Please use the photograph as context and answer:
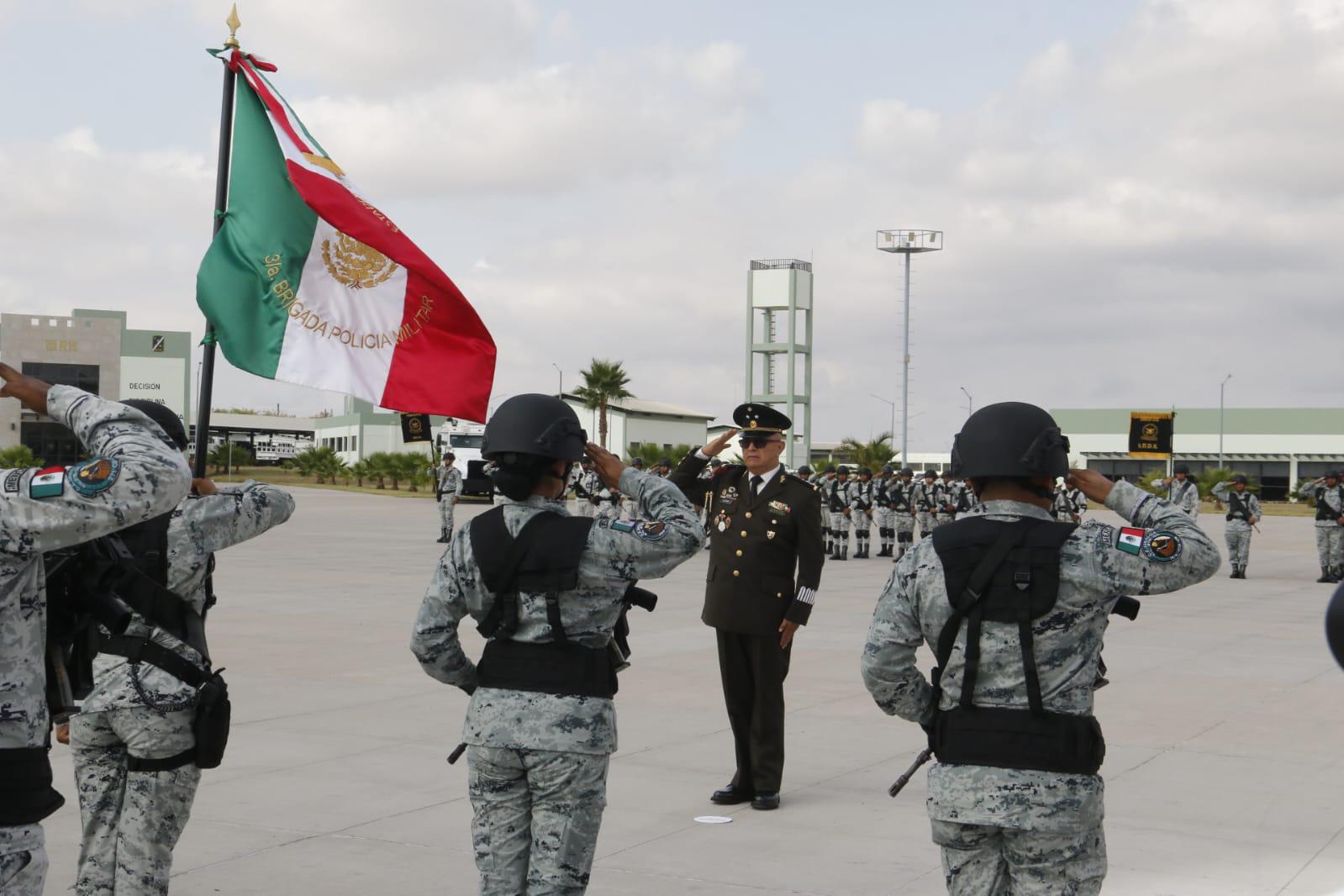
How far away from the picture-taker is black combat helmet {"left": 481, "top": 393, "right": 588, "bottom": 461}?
4051 millimetres

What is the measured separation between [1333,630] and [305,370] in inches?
207

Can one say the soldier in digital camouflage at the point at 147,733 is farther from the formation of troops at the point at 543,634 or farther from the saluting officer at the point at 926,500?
the saluting officer at the point at 926,500

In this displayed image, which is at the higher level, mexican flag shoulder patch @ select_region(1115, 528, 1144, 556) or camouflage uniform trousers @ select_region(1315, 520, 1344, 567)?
mexican flag shoulder patch @ select_region(1115, 528, 1144, 556)

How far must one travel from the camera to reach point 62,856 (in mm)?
5852

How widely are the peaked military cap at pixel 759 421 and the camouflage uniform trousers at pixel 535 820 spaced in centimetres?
324

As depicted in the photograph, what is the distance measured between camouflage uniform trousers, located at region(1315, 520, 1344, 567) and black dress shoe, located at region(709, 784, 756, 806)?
1949 cm

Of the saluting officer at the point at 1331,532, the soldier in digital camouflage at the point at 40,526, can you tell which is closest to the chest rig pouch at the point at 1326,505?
the saluting officer at the point at 1331,532

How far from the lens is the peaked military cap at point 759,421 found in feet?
23.1

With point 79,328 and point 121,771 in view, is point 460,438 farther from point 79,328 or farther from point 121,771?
point 121,771

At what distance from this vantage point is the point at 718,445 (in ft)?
19.0

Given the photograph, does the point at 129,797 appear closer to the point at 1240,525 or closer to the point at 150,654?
the point at 150,654

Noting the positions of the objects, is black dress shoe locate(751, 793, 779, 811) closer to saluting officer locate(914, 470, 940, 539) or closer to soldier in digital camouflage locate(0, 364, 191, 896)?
soldier in digital camouflage locate(0, 364, 191, 896)

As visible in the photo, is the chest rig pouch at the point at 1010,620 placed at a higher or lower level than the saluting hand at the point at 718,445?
lower

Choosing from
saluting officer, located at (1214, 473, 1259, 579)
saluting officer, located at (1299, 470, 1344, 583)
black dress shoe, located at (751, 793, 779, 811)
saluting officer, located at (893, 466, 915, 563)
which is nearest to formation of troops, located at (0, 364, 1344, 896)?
black dress shoe, located at (751, 793, 779, 811)
